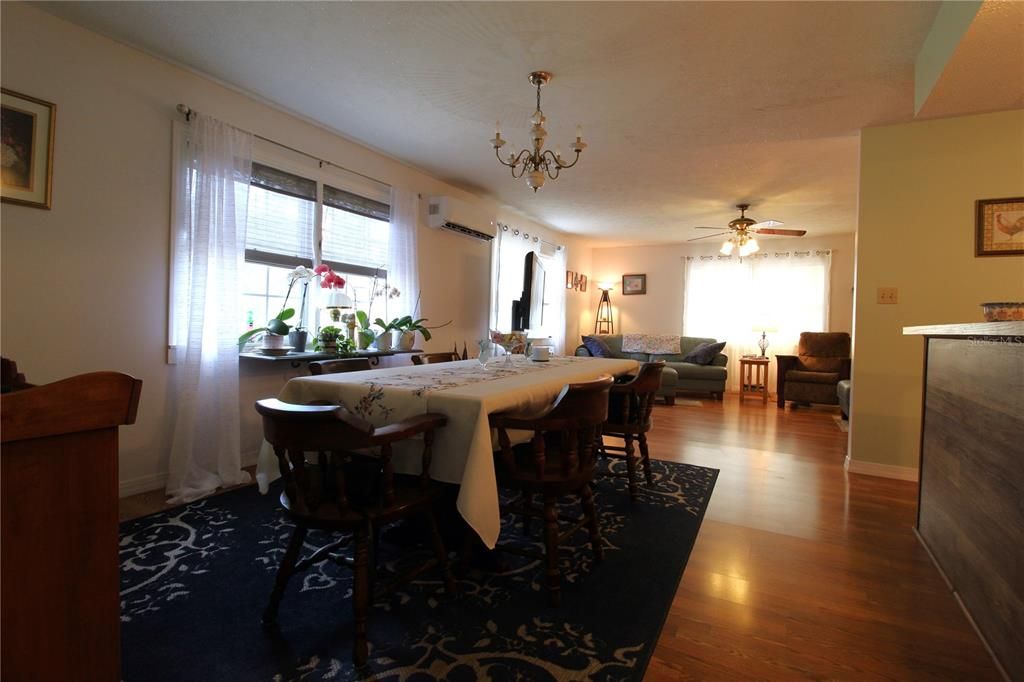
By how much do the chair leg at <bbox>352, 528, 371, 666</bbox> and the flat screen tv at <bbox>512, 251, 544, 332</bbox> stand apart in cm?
458

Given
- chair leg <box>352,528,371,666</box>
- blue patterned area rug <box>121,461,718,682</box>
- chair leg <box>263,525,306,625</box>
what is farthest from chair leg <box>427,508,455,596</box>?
chair leg <box>263,525,306,625</box>

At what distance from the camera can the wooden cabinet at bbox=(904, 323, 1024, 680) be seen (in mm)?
1292

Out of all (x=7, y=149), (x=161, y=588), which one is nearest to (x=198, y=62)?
(x=7, y=149)

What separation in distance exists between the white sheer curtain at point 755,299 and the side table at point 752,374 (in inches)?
7.5

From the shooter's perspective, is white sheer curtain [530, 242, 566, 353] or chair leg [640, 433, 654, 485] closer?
chair leg [640, 433, 654, 485]

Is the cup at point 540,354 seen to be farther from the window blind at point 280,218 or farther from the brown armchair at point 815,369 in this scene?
the brown armchair at point 815,369

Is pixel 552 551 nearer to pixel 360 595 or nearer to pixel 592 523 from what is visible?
pixel 592 523

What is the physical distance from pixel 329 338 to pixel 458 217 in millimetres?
1883

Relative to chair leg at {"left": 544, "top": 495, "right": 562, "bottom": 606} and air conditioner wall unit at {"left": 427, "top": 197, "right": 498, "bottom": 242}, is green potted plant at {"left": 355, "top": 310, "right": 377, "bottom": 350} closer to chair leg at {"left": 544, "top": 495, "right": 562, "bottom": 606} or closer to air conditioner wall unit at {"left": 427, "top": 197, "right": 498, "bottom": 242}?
air conditioner wall unit at {"left": 427, "top": 197, "right": 498, "bottom": 242}

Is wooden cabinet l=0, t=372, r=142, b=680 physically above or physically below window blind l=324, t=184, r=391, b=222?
Answer: below

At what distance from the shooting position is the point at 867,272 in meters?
3.36

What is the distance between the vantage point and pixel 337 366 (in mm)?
2334

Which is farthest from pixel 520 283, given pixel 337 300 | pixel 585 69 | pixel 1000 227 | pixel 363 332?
pixel 1000 227

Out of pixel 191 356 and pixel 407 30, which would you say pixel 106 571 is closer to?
pixel 191 356
